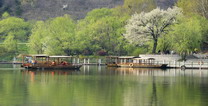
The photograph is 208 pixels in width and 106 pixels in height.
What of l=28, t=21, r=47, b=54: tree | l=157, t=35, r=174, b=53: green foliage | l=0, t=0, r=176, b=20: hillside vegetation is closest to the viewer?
l=157, t=35, r=174, b=53: green foliage

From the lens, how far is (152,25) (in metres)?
123

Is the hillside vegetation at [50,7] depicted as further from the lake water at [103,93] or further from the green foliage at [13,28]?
the lake water at [103,93]

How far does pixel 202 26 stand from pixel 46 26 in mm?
37228

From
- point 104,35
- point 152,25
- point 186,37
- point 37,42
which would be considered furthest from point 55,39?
point 186,37

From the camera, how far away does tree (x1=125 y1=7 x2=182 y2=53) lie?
400 feet

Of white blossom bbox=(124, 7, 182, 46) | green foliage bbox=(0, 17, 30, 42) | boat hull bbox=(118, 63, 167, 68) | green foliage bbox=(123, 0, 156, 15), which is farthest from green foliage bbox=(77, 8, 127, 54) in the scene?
boat hull bbox=(118, 63, 167, 68)

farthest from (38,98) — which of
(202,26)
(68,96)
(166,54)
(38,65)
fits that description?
(202,26)

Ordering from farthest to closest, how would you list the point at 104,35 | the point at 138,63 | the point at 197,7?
1. the point at 104,35
2. the point at 197,7
3. the point at 138,63

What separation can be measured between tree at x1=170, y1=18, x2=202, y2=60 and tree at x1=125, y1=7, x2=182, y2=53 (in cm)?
383

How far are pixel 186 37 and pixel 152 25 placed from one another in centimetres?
859

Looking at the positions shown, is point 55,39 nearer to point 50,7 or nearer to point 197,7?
point 197,7

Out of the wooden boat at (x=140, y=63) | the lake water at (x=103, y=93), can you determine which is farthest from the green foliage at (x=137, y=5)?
the lake water at (x=103, y=93)

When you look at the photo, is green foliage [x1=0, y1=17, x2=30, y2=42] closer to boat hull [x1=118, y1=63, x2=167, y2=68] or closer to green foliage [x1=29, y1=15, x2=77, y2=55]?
green foliage [x1=29, y1=15, x2=77, y2=55]

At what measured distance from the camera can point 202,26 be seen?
4899 inches
